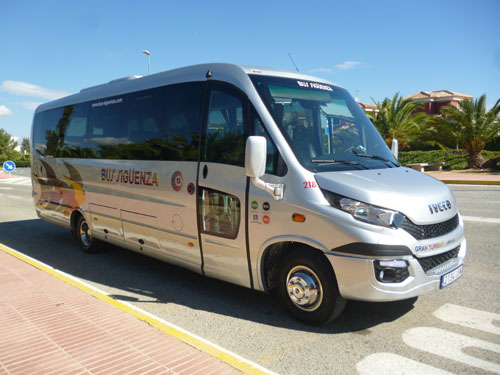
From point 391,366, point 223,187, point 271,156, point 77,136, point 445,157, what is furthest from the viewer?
point 445,157

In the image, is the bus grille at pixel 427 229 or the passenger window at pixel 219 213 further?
the passenger window at pixel 219 213

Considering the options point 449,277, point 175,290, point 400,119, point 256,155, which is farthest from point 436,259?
Answer: point 400,119

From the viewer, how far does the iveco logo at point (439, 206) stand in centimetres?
398

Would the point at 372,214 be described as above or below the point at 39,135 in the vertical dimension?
below

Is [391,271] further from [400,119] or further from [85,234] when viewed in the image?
[400,119]

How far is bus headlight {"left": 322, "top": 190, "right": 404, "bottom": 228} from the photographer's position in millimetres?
3709

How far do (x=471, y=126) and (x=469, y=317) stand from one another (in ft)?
79.3

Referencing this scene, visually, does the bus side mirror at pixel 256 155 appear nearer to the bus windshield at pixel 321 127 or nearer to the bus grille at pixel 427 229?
the bus windshield at pixel 321 127

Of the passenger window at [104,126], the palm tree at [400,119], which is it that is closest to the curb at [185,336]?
the passenger window at [104,126]

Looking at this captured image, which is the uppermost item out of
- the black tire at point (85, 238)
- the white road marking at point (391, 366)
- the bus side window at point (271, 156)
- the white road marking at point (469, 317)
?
the bus side window at point (271, 156)

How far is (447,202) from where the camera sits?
4281 millimetres

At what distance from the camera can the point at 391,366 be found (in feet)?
11.2

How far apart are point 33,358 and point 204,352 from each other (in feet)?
4.57

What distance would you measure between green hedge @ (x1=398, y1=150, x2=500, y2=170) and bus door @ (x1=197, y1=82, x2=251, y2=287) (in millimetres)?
27054
